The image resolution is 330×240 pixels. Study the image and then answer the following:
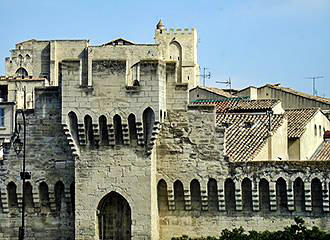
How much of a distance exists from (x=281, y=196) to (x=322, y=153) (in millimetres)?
18073

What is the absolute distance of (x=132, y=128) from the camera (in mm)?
39875

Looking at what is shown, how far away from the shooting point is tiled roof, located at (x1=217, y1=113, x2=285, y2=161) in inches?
1713

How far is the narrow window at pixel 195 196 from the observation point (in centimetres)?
4075

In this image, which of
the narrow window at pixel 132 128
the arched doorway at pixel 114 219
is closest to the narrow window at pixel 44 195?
the arched doorway at pixel 114 219

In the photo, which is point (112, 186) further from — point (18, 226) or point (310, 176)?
point (310, 176)

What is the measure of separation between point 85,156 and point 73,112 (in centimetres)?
187

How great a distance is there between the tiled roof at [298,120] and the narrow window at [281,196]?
41.5ft

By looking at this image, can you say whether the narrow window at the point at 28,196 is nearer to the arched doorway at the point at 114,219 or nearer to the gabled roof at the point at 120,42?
the arched doorway at the point at 114,219

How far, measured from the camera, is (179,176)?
40656 mm

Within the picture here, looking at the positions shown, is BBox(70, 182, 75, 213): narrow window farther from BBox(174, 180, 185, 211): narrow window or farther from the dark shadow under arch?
BBox(174, 180, 185, 211): narrow window

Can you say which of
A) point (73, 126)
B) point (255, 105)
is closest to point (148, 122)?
point (73, 126)

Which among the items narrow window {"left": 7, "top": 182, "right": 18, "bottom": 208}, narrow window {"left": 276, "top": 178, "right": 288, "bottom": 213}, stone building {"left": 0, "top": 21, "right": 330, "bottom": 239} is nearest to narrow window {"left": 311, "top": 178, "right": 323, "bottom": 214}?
stone building {"left": 0, "top": 21, "right": 330, "bottom": 239}

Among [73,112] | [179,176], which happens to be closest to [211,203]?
[179,176]

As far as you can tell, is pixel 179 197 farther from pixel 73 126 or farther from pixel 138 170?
pixel 73 126
